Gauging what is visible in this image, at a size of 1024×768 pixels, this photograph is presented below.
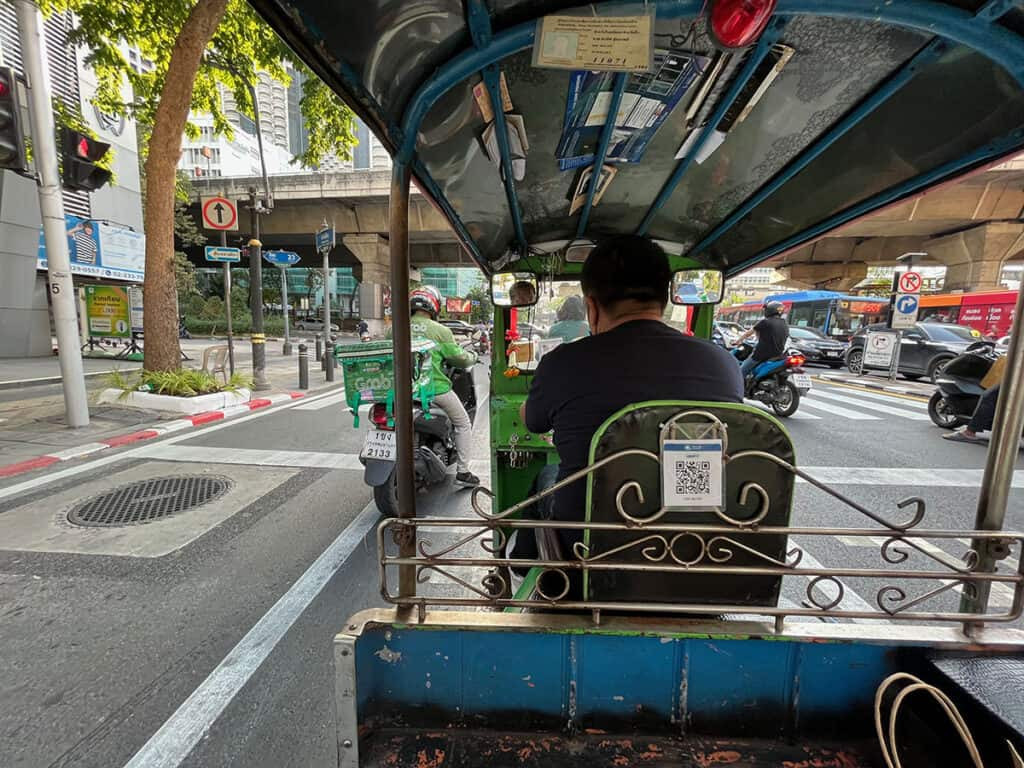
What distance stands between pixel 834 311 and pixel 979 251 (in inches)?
184

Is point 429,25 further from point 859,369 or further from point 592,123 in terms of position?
point 859,369

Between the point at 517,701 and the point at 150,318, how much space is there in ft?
29.4

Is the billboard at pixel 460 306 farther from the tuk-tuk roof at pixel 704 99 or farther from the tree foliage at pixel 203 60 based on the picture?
the tuk-tuk roof at pixel 704 99

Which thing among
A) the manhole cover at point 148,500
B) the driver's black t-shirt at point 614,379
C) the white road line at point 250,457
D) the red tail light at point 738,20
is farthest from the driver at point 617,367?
the white road line at point 250,457

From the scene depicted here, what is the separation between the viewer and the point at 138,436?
617 cm

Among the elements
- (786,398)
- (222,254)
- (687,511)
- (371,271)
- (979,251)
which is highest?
(979,251)

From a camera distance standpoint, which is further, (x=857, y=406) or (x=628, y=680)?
(x=857, y=406)

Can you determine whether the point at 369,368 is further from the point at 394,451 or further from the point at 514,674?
the point at 514,674

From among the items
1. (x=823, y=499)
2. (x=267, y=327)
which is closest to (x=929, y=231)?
(x=823, y=499)

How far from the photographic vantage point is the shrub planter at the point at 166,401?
7.47m

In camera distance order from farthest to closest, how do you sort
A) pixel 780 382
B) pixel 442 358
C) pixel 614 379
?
pixel 780 382, pixel 442 358, pixel 614 379

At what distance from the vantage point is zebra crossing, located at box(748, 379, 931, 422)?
8.36 metres

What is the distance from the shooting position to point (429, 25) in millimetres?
1216

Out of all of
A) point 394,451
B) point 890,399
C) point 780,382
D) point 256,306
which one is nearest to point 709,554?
point 394,451
